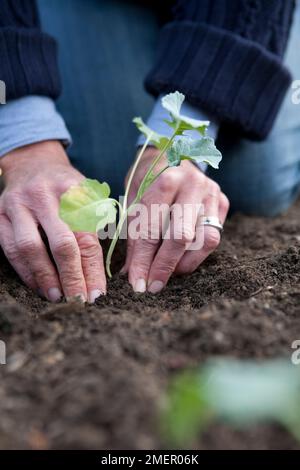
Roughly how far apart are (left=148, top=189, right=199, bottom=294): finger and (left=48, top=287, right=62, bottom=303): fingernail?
0.73ft

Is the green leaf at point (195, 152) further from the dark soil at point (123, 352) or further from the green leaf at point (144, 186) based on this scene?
the dark soil at point (123, 352)

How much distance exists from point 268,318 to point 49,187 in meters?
0.66

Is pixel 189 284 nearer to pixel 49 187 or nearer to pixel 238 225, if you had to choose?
pixel 49 187

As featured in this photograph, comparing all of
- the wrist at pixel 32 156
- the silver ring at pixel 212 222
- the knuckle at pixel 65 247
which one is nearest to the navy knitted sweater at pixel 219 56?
the wrist at pixel 32 156

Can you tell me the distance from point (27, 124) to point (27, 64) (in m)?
0.22

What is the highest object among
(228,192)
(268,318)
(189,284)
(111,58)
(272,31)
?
(272,31)

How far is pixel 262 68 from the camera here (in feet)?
6.02

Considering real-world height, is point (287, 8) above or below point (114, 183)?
above

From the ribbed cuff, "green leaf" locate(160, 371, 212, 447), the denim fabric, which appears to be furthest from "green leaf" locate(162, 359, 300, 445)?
the denim fabric

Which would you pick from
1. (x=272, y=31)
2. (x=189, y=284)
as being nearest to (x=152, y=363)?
(x=189, y=284)

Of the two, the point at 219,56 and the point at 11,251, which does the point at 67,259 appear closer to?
the point at 11,251

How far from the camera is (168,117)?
1704mm

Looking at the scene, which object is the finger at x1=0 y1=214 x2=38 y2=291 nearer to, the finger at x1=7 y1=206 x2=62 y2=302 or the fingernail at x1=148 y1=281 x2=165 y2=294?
the finger at x1=7 y1=206 x2=62 y2=302

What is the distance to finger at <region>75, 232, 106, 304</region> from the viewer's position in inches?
49.5
